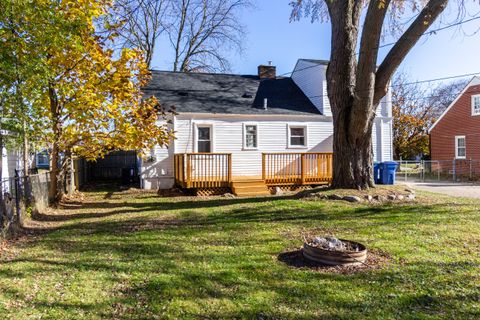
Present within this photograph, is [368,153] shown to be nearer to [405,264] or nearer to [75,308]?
[405,264]

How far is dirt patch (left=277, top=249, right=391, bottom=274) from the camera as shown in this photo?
4.68 m

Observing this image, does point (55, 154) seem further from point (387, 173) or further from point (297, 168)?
point (387, 173)

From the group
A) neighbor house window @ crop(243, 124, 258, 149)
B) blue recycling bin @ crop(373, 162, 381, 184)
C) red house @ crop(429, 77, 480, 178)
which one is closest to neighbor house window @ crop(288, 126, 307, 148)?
neighbor house window @ crop(243, 124, 258, 149)

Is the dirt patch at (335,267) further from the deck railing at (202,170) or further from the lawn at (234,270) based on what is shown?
the deck railing at (202,170)

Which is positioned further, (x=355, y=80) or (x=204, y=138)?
(x=204, y=138)

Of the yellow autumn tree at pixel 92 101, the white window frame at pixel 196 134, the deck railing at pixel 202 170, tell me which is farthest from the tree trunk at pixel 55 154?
the white window frame at pixel 196 134

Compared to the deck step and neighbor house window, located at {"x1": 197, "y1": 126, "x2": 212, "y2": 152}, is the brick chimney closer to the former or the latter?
neighbor house window, located at {"x1": 197, "y1": 126, "x2": 212, "y2": 152}

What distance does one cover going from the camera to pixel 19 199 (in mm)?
7340

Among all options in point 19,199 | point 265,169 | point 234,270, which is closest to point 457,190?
point 265,169

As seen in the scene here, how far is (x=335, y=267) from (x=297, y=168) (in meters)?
10.5

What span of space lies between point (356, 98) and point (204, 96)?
25.3ft

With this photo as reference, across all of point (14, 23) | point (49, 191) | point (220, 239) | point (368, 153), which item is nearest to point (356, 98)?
point (368, 153)

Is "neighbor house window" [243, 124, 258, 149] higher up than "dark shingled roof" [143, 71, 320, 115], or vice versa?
"dark shingled roof" [143, 71, 320, 115]

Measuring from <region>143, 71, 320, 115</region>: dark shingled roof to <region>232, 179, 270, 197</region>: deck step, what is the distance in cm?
328
